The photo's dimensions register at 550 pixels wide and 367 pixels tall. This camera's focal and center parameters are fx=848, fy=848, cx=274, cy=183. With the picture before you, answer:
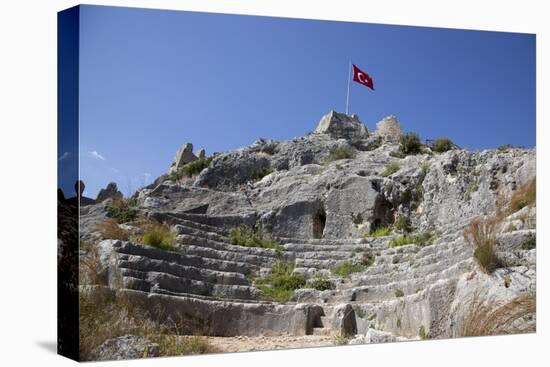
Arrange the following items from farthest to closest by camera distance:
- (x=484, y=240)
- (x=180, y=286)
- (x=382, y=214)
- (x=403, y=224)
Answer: (x=382, y=214) → (x=403, y=224) → (x=484, y=240) → (x=180, y=286)

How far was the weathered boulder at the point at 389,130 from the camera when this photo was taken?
13.3m

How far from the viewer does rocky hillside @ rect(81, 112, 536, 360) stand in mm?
11914

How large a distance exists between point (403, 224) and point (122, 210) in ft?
15.8

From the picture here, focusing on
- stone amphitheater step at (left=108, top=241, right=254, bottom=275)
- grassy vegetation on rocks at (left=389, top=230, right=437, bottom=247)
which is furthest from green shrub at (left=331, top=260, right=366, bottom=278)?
stone amphitheater step at (left=108, top=241, right=254, bottom=275)

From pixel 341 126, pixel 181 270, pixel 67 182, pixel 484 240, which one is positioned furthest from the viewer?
pixel 341 126

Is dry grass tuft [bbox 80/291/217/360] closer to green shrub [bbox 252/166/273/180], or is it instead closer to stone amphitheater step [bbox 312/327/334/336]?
stone amphitheater step [bbox 312/327/334/336]

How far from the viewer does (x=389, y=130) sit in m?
13.5

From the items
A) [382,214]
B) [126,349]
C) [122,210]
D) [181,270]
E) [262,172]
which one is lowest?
[126,349]

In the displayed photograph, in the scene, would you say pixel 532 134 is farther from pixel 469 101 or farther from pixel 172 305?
pixel 172 305

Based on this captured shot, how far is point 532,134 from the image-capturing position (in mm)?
13727

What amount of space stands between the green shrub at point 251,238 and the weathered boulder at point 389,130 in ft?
7.90

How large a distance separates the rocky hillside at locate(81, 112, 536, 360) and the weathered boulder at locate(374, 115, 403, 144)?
1.1 inches

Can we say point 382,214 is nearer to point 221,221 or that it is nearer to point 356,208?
point 356,208

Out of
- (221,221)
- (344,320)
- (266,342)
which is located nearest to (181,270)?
(221,221)
